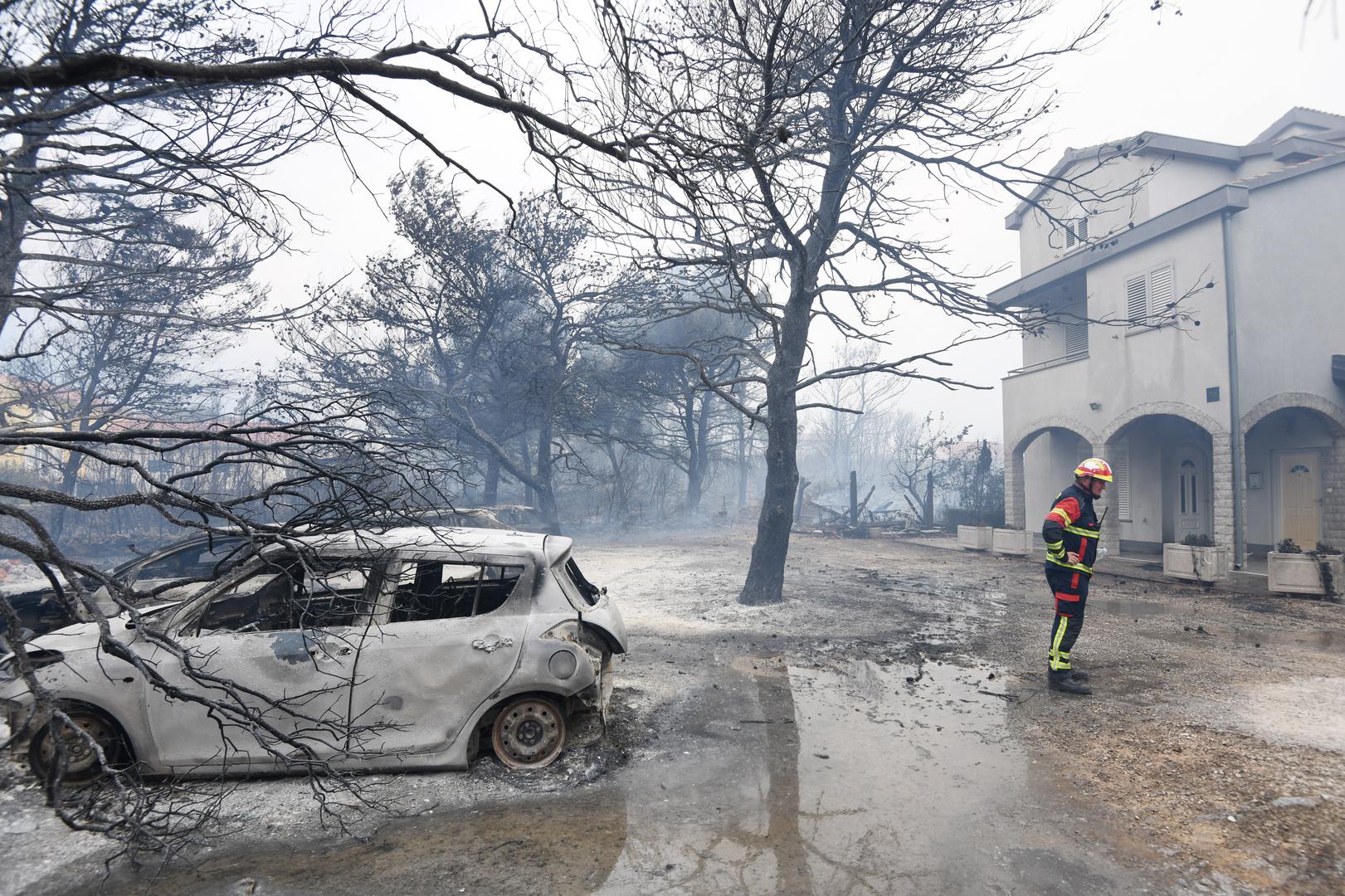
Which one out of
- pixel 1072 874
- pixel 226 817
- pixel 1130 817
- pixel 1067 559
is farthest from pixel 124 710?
pixel 1067 559

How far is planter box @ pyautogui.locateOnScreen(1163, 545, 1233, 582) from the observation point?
12.0 meters

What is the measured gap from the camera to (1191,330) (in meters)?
14.1

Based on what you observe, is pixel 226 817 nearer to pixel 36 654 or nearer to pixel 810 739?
pixel 36 654

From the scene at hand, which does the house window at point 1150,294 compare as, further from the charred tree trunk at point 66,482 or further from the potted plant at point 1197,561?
the charred tree trunk at point 66,482

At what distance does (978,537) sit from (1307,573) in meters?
7.44

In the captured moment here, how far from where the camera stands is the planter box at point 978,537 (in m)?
17.8

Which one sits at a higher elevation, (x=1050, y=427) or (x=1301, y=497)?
(x=1050, y=427)

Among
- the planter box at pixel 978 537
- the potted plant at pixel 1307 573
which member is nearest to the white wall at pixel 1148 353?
the planter box at pixel 978 537

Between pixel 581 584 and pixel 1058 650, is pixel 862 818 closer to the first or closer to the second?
pixel 581 584

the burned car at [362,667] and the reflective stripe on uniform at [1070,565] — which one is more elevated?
the reflective stripe on uniform at [1070,565]

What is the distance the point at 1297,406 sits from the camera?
13.0 metres

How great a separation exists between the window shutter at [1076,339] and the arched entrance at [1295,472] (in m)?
4.44

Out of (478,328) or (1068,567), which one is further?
(478,328)

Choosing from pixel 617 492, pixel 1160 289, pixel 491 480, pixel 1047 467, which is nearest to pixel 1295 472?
pixel 1160 289
